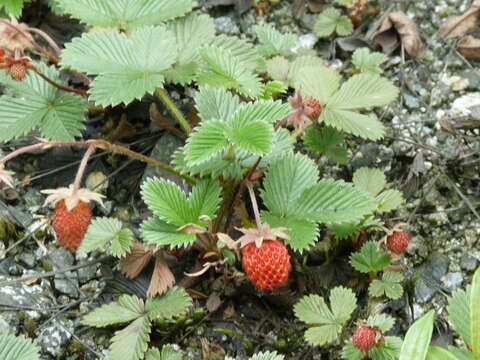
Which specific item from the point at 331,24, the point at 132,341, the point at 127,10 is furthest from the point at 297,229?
the point at 331,24

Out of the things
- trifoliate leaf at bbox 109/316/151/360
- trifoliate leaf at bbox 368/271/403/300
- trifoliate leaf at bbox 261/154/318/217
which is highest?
trifoliate leaf at bbox 261/154/318/217

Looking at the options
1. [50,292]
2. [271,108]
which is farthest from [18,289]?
Answer: [271,108]

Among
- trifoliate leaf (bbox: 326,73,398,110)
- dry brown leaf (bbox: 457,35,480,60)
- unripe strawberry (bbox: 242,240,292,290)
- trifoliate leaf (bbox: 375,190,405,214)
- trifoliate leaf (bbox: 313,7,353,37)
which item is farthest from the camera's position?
trifoliate leaf (bbox: 313,7,353,37)

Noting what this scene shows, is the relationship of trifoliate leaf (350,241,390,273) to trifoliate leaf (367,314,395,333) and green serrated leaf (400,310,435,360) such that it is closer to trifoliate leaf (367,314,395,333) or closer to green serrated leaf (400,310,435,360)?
trifoliate leaf (367,314,395,333)

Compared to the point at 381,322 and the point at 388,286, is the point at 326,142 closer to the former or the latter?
the point at 388,286

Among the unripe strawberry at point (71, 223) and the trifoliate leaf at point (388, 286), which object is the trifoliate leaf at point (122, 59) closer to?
the unripe strawberry at point (71, 223)

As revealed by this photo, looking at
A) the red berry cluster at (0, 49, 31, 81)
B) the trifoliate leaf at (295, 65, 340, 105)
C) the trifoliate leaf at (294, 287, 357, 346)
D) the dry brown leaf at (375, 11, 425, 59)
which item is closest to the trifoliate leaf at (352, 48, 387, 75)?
the dry brown leaf at (375, 11, 425, 59)
